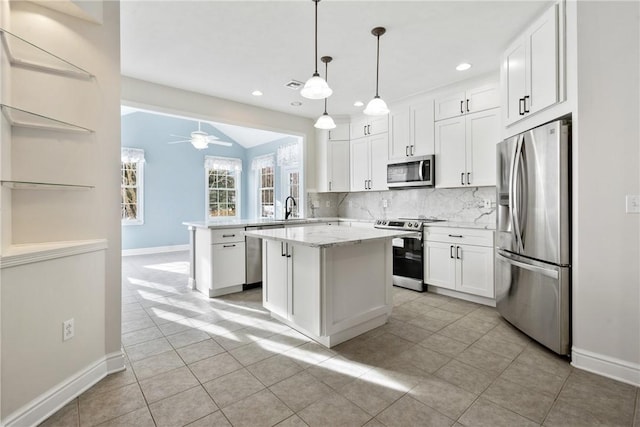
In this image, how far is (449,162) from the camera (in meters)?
3.90

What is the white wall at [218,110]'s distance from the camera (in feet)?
12.0

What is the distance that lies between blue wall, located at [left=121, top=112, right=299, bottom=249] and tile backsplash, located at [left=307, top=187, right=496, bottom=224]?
2.28m

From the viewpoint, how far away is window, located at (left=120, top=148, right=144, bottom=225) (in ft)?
22.3

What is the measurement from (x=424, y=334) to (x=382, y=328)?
36cm

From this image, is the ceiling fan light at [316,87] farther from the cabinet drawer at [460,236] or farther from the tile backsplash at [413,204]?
the tile backsplash at [413,204]

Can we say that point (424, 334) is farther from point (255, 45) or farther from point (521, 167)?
point (255, 45)

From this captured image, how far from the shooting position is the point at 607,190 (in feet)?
6.45

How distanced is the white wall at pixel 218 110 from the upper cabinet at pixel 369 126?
0.81 meters

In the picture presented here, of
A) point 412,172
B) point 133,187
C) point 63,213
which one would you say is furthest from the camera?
point 133,187

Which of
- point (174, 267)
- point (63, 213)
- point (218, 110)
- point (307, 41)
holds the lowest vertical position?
point (174, 267)

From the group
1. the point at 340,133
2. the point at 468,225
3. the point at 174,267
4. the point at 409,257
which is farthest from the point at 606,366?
the point at 174,267

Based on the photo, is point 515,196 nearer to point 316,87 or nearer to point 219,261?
point 316,87

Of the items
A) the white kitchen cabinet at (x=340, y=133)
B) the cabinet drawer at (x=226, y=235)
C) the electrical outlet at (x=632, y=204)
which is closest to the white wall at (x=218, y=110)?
the white kitchen cabinet at (x=340, y=133)

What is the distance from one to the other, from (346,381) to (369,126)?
13.0ft
